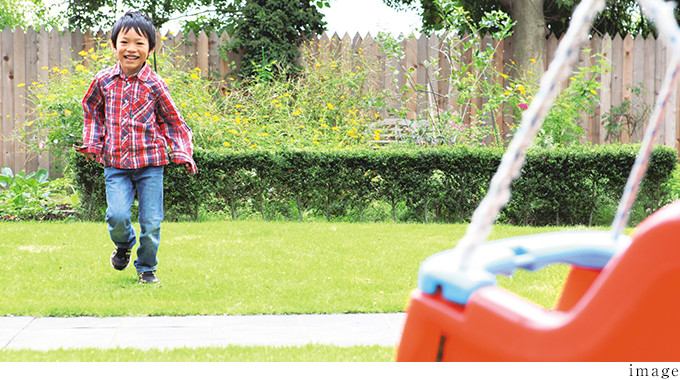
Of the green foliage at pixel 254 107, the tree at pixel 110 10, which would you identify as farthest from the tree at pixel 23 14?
the green foliage at pixel 254 107

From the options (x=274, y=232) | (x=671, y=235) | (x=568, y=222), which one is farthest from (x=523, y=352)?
(x=568, y=222)

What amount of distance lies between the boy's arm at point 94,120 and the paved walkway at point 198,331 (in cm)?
111

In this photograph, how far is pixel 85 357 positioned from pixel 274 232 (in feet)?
11.6

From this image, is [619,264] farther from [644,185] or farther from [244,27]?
[244,27]

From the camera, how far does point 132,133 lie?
399cm

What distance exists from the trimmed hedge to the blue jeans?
9.31 feet

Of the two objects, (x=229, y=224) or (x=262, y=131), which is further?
(x=262, y=131)

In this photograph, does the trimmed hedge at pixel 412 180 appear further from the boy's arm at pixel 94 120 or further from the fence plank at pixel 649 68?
the fence plank at pixel 649 68

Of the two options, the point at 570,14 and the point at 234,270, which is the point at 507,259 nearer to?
the point at 234,270

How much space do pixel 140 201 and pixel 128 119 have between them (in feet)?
1.60

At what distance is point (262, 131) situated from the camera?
8.30 m

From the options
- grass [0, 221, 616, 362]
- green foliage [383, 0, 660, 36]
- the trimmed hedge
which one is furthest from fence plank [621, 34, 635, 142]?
grass [0, 221, 616, 362]

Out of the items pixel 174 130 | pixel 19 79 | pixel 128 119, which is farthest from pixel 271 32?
pixel 128 119

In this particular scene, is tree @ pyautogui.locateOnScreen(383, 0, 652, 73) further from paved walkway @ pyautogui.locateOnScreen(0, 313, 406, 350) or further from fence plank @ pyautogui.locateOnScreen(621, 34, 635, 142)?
paved walkway @ pyautogui.locateOnScreen(0, 313, 406, 350)
